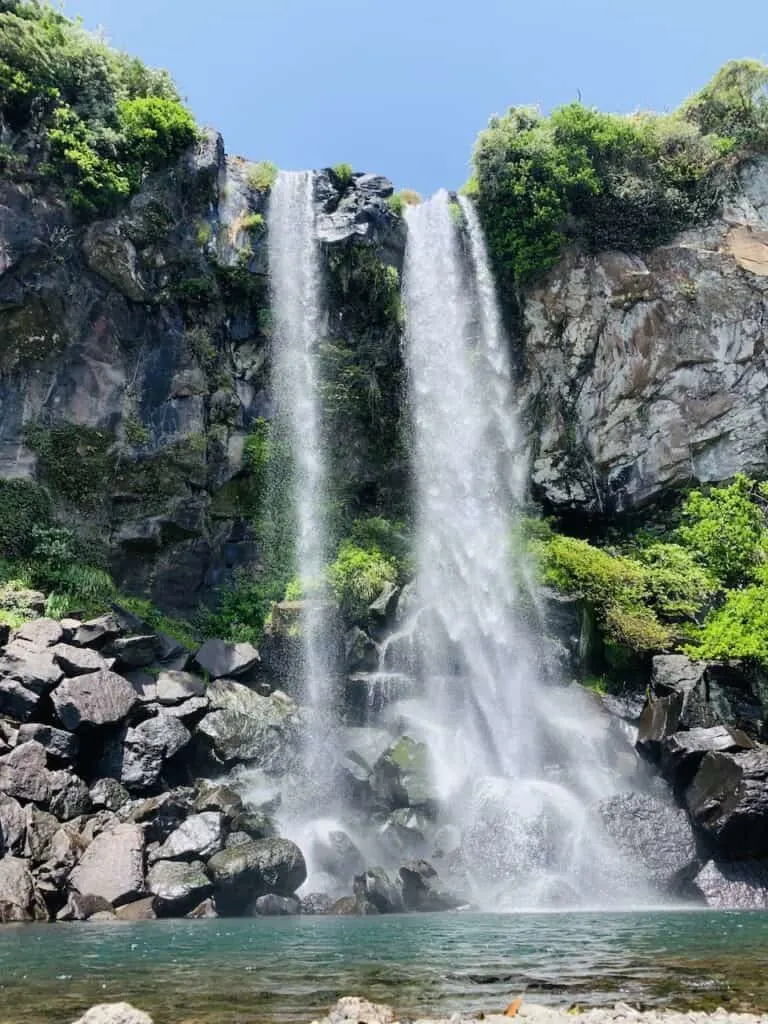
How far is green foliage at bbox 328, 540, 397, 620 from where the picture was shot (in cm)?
2045

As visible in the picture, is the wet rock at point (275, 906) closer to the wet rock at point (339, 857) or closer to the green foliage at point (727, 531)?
the wet rock at point (339, 857)

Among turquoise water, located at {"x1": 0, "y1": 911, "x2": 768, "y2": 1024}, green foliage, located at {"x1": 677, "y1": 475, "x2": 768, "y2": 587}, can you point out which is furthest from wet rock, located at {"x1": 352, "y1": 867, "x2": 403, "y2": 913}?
green foliage, located at {"x1": 677, "y1": 475, "x2": 768, "y2": 587}

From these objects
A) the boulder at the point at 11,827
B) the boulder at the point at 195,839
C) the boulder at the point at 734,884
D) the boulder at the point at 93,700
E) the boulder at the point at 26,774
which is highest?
the boulder at the point at 93,700

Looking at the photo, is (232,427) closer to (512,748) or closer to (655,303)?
(512,748)

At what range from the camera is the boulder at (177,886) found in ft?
40.3

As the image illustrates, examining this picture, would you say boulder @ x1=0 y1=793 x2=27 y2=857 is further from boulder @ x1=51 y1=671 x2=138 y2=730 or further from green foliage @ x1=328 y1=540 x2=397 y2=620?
green foliage @ x1=328 y1=540 x2=397 y2=620

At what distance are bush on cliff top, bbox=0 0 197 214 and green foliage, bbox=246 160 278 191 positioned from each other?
2872 mm

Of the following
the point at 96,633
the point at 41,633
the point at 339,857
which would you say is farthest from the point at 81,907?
the point at 41,633

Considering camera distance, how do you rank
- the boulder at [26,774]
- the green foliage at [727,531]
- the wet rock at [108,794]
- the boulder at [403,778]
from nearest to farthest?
1. the boulder at [26,774]
2. the wet rock at [108,794]
3. the boulder at [403,778]
4. the green foliage at [727,531]

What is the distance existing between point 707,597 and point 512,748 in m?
7.26

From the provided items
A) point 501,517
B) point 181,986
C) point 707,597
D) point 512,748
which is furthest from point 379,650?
point 181,986

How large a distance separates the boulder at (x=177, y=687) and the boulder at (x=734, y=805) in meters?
10.2

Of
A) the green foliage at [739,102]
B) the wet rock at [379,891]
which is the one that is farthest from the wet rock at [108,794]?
the green foliage at [739,102]

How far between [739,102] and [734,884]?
2479cm
